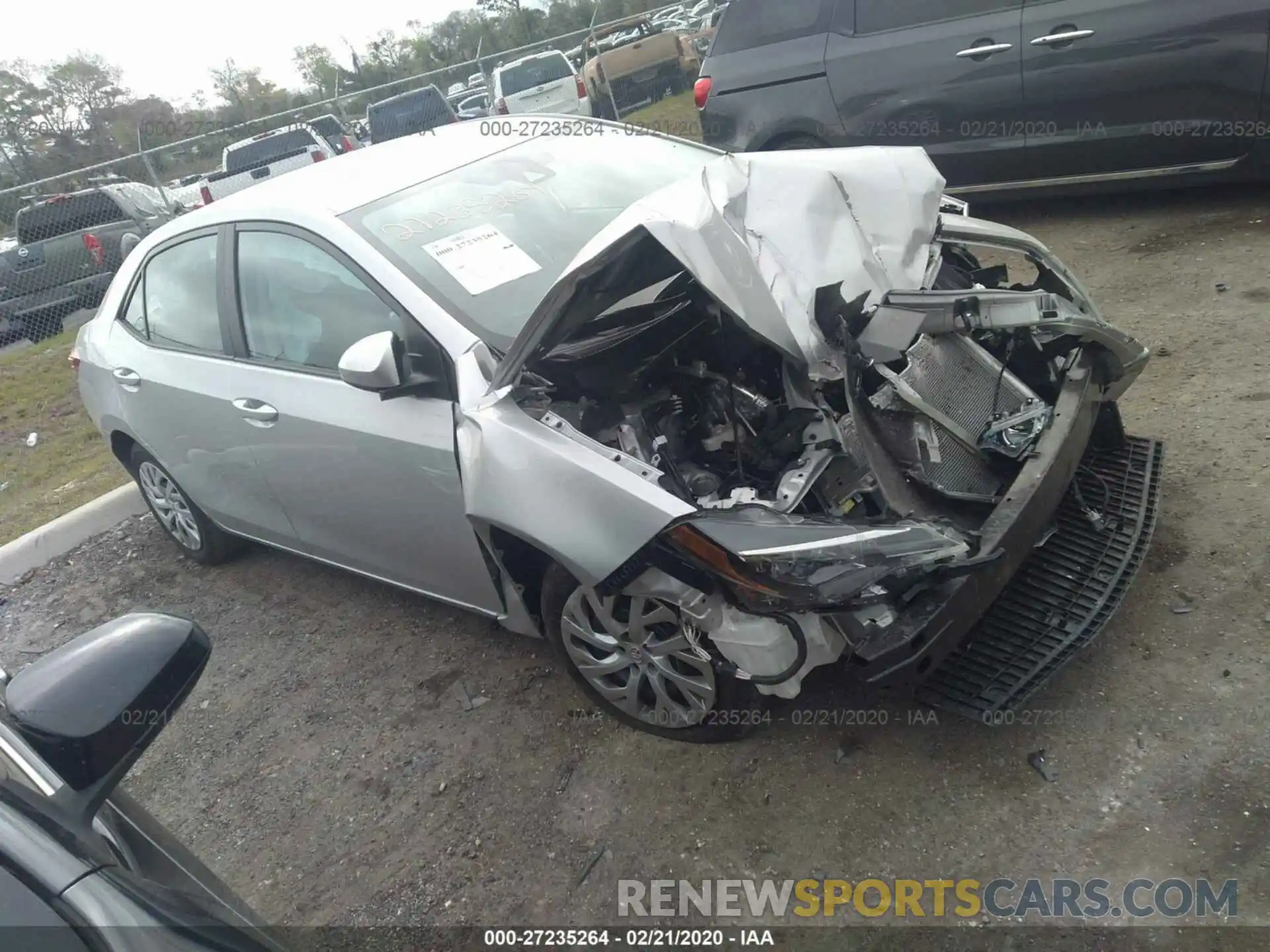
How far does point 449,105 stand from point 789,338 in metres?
13.0

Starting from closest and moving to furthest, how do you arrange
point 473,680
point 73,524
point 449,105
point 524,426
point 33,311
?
point 524,426, point 473,680, point 73,524, point 33,311, point 449,105

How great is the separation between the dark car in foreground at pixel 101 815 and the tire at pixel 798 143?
5.85 m

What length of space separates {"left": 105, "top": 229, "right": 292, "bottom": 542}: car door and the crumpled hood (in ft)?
5.22

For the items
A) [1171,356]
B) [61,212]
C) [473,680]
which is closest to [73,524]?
[473,680]

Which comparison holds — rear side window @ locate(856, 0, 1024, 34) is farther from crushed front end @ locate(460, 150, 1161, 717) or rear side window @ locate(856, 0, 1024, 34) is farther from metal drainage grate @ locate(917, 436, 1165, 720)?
metal drainage grate @ locate(917, 436, 1165, 720)

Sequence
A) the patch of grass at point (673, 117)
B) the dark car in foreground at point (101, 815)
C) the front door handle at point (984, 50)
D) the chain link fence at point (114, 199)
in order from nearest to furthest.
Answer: the dark car in foreground at point (101, 815) < the front door handle at point (984, 50) < the chain link fence at point (114, 199) < the patch of grass at point (673, 117)

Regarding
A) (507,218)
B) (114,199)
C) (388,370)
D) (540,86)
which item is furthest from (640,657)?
(540,86)

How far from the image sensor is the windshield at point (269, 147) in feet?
43.4

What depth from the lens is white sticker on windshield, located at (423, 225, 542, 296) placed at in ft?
9.89

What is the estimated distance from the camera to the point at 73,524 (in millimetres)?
5359

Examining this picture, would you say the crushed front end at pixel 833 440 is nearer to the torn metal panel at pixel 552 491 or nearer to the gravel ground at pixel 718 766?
the torn metal panel at pixel 552 491

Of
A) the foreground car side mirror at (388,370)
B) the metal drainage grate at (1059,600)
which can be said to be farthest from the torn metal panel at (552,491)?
the metal drainage grate at (1059,600)

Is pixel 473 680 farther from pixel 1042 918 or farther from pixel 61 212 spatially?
pixel 61 212

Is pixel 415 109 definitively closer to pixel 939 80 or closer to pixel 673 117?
pixel 673 117
